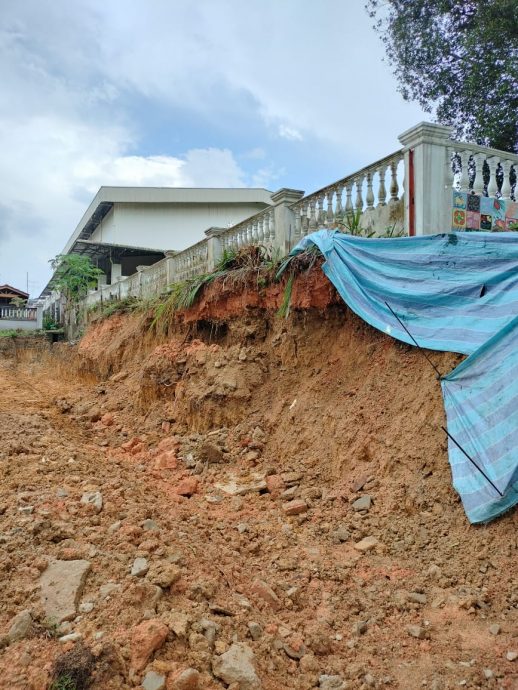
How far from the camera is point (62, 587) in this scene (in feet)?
9.33

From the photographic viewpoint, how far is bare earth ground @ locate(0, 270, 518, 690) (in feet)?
8.09

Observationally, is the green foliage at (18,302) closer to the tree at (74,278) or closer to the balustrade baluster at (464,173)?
the tree at (74,278)

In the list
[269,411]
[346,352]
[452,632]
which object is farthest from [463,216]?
[452,632]

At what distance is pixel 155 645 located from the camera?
2385 mm

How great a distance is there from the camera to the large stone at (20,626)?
2463 mm

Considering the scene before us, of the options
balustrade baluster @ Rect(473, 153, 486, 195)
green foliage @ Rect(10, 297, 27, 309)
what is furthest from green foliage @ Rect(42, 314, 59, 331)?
balustrade baluster @ Rect(473, 153, 486, 195)

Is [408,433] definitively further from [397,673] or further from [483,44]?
[483,44]

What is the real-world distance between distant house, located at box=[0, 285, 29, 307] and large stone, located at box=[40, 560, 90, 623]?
102 feet

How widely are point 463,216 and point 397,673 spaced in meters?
4.40

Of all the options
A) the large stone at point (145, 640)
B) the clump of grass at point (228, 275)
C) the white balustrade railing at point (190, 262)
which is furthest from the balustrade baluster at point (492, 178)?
the large stone at point (145, 640)

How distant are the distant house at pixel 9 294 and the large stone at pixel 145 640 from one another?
31832 mm

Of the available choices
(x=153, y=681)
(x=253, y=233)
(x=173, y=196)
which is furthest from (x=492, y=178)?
(x=173, y=196)

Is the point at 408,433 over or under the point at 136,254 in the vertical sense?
under

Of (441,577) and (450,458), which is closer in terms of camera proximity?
(441,577)
